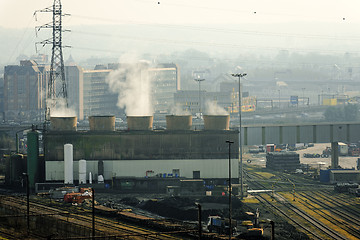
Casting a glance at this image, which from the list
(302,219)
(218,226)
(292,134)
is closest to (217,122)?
(292,134)

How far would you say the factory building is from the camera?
79375 mm

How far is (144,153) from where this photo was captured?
262 feet

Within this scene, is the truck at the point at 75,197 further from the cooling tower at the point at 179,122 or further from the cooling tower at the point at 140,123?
the cooling tower at the point at 179,122

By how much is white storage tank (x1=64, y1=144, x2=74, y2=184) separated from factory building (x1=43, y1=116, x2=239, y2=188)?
1.60 meters

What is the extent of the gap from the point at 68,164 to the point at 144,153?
8547 mm

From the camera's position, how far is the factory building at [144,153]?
7938cm

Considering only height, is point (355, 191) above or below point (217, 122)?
below

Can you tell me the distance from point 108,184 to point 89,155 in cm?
410

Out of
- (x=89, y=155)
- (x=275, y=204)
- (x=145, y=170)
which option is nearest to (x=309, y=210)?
(x=275, y=204)

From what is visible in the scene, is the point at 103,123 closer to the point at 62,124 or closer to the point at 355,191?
the point at 62,124

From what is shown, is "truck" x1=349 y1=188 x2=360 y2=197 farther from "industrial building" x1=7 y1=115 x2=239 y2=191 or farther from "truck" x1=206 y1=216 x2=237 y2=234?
"truck" x1=206 y1=216 x2=237 y2=234

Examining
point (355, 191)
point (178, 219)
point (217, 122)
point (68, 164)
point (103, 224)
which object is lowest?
point (178, 219)

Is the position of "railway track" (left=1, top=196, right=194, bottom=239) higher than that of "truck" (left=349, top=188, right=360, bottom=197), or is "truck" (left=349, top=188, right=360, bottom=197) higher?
"truck" (left=349, top=188, right=360, bottom=197)

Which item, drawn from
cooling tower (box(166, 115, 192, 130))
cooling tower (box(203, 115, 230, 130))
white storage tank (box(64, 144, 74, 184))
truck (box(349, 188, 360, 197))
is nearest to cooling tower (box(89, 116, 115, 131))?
white storage tank (box(64, 144, 74, 184))
